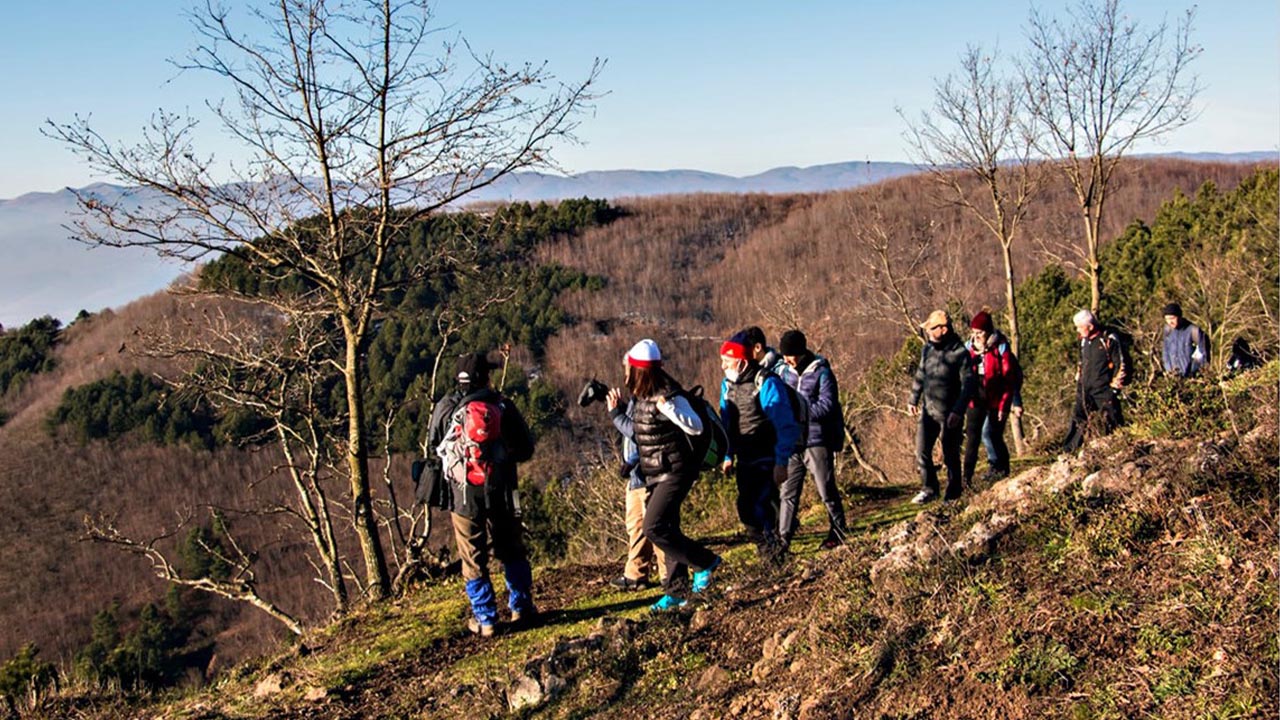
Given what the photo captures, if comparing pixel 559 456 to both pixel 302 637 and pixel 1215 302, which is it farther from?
pixel 302 637

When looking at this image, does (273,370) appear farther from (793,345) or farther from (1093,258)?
(1093,258)

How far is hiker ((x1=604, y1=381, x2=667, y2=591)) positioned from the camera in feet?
Result: 18.9

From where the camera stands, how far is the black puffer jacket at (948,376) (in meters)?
7.45

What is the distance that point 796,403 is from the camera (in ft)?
20.3

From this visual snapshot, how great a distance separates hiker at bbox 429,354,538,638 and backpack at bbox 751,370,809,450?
1.55 metres

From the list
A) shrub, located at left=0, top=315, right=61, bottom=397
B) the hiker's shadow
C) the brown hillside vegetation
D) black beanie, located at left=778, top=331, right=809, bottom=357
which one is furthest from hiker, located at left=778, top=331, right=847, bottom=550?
shrub, located at left=0, top=315, right=61, bottom=397

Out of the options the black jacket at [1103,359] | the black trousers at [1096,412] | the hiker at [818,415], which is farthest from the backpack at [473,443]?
the black jacket at [1103,359]

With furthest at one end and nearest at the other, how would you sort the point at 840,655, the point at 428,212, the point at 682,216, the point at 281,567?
1. the point at 682,216
2. the point at 281,567
3. the point at 428,212
4. the point at 840,655

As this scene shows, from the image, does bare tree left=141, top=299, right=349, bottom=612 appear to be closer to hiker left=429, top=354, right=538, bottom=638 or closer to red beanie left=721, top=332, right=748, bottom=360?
hiker left=429, top=354, right=538, bottom=638

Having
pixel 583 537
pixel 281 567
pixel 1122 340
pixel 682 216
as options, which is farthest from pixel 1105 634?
pixel 682 216

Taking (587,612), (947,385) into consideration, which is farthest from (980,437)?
(587,612)

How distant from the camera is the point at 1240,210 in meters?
22.6

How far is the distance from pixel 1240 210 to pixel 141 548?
24430 mm

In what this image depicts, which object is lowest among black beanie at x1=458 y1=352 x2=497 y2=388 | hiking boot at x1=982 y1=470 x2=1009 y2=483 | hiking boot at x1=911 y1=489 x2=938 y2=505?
hiking boot at x1=911 y1=489 x2=938 y2=505
